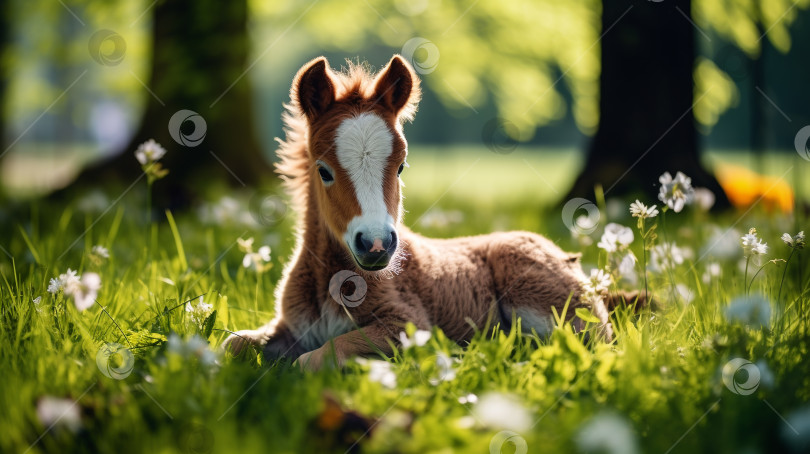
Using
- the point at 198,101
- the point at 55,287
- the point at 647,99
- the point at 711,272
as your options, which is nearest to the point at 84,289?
the point at 55,287

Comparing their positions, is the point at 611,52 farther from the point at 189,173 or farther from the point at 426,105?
the point at 426,105

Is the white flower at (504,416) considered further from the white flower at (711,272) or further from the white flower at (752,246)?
the white flower at (711,272)

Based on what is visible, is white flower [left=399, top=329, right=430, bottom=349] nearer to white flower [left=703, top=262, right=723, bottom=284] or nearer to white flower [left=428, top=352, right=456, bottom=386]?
white flower [left=428, top=352, right=456, bottom=386]

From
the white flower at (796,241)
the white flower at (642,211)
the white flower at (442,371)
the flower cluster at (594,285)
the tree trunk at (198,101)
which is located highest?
the tree trunk at (198,101)

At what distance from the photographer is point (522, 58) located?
15.5 m

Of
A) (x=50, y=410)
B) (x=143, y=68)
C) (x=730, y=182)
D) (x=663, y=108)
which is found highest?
(x=143, y=68)

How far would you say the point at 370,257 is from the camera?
283cm

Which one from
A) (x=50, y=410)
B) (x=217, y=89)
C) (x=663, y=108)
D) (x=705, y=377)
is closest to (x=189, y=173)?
(x=217, y=89)

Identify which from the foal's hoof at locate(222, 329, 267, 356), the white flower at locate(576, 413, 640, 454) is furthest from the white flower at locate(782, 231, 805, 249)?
the foal's hoof at locate(222, 329, 267, 356)

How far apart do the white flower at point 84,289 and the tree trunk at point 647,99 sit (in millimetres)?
5790

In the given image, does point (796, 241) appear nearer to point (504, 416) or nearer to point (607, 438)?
point (607, 438)

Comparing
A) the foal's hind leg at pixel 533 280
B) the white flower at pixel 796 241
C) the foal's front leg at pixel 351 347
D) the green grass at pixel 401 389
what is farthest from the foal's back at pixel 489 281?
the white flower at pixel 796 241

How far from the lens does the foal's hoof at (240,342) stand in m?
3.13

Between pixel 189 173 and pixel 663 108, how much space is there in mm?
5990
